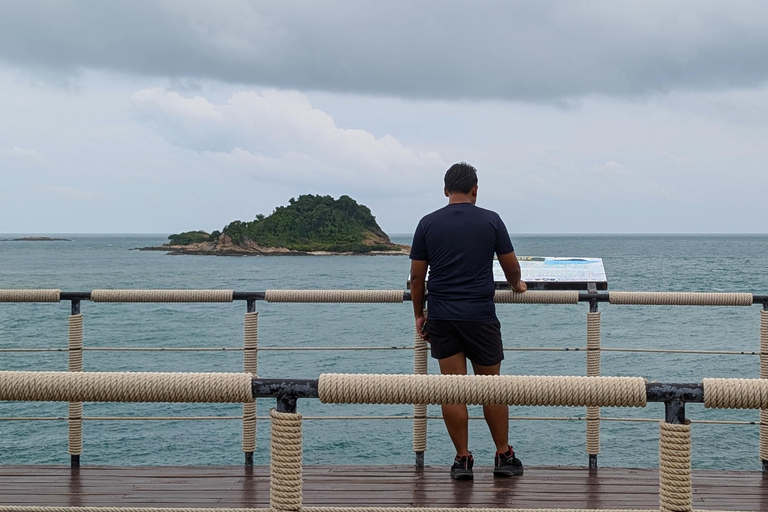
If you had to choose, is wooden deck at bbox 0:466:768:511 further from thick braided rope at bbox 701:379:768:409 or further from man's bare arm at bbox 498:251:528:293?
thick braided rope at bbox 701:379:768:409

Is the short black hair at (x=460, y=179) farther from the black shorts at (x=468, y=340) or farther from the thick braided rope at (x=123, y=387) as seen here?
the thick braided rope at (x=123, y=387)

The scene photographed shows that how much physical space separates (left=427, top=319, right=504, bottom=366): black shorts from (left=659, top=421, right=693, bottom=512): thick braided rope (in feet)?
5.89

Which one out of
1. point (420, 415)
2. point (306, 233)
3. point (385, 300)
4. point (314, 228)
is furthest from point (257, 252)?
point (420, 415)

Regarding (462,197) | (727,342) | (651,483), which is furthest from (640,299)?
(727,342)

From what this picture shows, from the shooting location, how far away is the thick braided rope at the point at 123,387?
164 cm

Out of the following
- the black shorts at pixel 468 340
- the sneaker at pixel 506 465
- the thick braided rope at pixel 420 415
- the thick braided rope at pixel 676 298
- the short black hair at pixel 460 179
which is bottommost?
the sneaker at pixel 506 465

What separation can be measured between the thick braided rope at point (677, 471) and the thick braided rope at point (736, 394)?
0.28ft

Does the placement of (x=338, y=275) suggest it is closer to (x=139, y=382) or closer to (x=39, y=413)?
(x=39, y=413)

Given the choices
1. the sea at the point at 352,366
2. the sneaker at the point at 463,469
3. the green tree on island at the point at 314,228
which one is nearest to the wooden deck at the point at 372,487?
the sneaker at the point at 463,469

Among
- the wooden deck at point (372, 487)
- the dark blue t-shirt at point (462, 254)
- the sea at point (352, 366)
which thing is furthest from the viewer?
the sea at point (352, 366)

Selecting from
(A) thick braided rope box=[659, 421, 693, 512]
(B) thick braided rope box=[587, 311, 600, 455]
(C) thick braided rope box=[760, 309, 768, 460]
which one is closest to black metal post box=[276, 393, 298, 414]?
(A) thick braided rope box=[659, 421, 693, 512]

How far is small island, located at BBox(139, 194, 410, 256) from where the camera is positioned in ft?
357

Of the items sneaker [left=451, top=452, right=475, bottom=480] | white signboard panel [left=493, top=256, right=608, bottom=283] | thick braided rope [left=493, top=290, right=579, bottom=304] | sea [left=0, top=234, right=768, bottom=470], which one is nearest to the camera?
sneaker [left=451, top=452, right=475, bottom=480]

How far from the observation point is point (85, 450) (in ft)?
39.6
